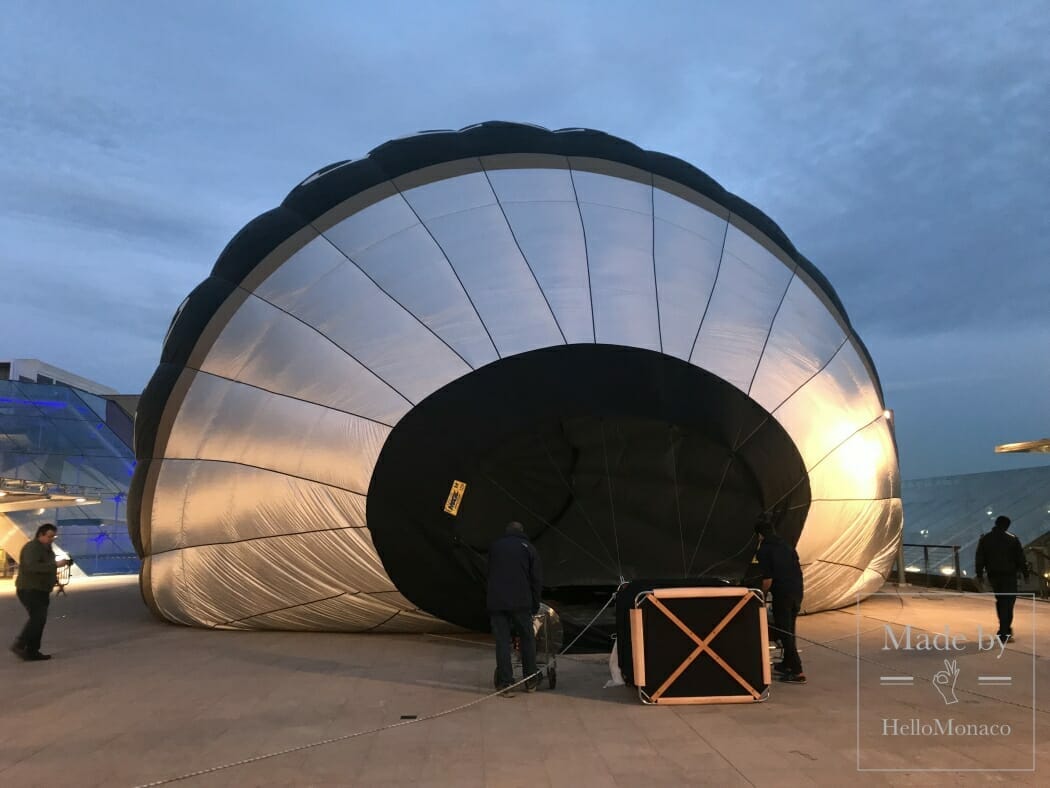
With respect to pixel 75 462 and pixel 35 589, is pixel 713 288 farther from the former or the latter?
pixel 75 462

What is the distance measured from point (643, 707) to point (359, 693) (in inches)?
68.7

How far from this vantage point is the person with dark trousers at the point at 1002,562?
706 cm

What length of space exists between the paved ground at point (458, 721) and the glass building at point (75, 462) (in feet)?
51.9

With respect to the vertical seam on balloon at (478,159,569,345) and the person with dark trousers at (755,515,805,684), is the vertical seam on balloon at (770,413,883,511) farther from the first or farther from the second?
the vertical seam on balloon at (478,159,569,345)

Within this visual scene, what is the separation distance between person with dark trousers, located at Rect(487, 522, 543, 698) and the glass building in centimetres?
1729

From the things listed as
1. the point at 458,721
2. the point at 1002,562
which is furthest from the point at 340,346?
the point at 1002,562

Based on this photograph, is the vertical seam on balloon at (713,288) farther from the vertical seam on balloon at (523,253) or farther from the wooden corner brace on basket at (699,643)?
the wooden corner brace on basket at (699,643)

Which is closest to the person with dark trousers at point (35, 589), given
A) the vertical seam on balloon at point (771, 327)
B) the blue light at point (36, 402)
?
the vertical seam on balloon at point (771, 327)

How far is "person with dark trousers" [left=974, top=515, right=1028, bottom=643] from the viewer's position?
7055 millimetres

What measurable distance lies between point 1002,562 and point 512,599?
4.78 meters

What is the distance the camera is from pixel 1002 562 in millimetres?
7172

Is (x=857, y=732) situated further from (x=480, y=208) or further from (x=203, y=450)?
(x=203, y=450)

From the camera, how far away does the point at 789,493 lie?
22.5 feet

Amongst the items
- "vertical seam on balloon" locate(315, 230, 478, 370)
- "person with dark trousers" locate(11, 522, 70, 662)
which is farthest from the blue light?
"vertical seam on balloon" locate(315, 230, 478, 370)
